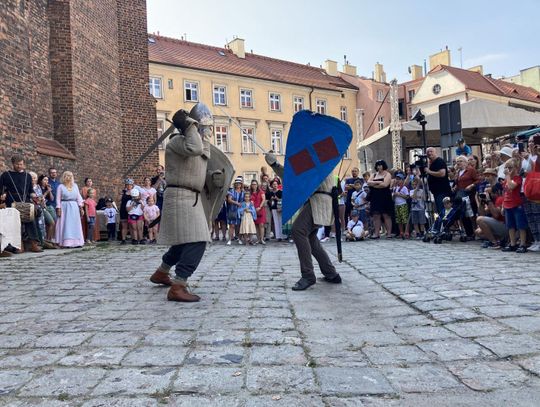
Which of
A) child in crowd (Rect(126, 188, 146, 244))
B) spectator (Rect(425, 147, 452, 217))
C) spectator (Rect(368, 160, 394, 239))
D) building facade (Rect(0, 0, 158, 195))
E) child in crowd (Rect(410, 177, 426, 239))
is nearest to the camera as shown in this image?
spectator (Rect(425, 147, 452, 217))

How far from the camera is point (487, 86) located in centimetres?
4872

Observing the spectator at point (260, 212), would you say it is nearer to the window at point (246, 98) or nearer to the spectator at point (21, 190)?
the spectator at point (21, 190)

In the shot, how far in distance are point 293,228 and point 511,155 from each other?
5.39 meters

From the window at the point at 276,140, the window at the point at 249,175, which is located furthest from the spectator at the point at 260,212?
the window at the point at 276,140

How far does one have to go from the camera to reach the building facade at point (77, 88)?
1125cm

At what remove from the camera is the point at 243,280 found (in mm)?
6207

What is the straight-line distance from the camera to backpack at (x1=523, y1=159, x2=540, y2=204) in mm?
7480

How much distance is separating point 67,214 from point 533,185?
9419mm

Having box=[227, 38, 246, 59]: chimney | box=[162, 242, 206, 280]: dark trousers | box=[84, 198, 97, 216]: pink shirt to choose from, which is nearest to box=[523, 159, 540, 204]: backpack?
box=[162, 242, 206, 280]: dark trousers

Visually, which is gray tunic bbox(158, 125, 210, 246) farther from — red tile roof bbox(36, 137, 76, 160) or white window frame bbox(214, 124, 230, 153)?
white window frame bbox(214, 124, 230, 153)

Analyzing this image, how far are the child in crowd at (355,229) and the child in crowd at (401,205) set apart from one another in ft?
3.12

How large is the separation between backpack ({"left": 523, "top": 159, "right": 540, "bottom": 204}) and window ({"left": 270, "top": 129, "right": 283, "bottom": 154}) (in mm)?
34584

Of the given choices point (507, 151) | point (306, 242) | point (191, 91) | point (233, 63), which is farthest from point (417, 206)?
point (233, 63)

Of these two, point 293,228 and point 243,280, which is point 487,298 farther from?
point 243,280
